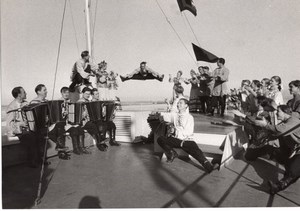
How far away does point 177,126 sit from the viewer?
4180 millimetres

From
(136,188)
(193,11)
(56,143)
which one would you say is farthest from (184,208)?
(193,11)

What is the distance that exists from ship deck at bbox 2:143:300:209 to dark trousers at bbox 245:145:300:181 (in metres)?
0.17

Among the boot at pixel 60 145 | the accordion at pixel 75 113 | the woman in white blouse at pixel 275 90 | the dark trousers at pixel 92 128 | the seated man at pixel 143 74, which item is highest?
the seated man at pixel 143 74

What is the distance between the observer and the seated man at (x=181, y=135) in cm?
387

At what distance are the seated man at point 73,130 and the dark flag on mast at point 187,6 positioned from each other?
4890 millimetres

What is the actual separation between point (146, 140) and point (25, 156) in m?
2.61

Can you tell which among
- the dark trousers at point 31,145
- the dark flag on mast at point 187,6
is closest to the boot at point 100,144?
the dark trousers at point 31,145

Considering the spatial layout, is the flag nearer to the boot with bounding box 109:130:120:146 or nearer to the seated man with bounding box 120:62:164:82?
the seated man with bounding box 120:62:164:82

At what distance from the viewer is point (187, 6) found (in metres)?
7.85

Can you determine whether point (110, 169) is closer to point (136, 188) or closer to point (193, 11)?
point (136, 188)

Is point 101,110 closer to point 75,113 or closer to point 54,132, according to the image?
point 75,113

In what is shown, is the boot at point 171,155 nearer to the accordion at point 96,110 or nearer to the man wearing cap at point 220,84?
the accordion at point 96,110

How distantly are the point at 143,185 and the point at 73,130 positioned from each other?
2.10 metres

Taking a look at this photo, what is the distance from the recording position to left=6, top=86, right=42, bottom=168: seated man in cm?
393
